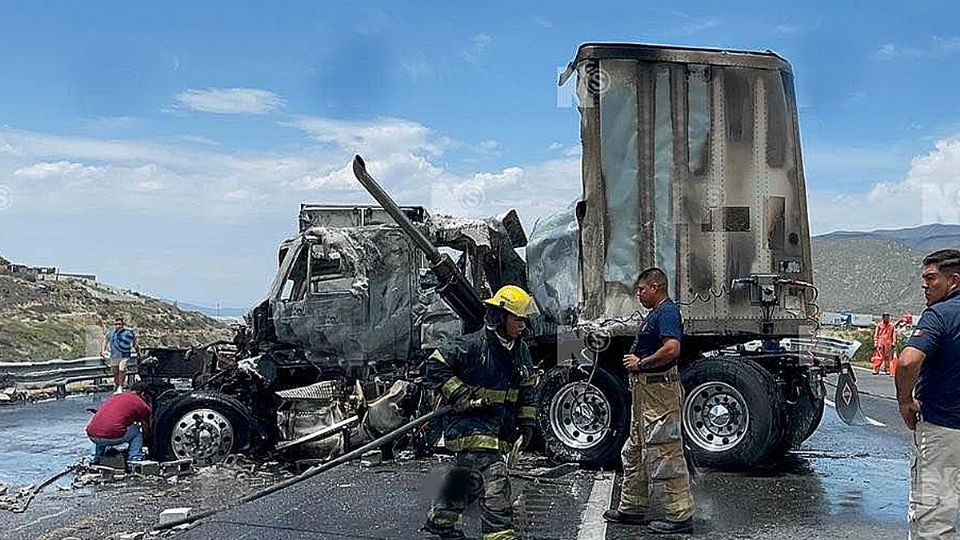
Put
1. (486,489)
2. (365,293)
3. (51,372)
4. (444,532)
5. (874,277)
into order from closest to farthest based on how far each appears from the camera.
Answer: (486,489), (444,532), (365,293), (51,372), (874,277)

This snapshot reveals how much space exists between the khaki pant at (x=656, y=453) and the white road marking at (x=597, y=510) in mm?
228

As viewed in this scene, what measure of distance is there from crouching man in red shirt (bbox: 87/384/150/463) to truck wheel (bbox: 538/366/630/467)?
12.1ft

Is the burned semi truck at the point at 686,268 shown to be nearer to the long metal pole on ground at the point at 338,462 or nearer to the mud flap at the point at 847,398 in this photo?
the mud flap at the point at 847,398

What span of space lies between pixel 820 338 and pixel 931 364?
4546 millimetres

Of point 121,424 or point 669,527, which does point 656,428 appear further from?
point 121,424

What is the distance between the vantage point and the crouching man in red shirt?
9805mm

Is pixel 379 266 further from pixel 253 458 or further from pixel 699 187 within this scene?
pixel 699 187

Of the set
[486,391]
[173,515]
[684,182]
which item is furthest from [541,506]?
[684,182]

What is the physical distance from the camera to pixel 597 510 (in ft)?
25.4

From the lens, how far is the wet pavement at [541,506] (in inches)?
278

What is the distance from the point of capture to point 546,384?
31.9ft

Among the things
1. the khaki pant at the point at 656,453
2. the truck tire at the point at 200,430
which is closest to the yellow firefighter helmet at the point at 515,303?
the khaki pant at the point at 656,453

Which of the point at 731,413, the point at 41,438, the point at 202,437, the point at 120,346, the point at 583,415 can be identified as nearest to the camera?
the point at 731,413

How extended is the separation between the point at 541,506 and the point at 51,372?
12736 millimetres
